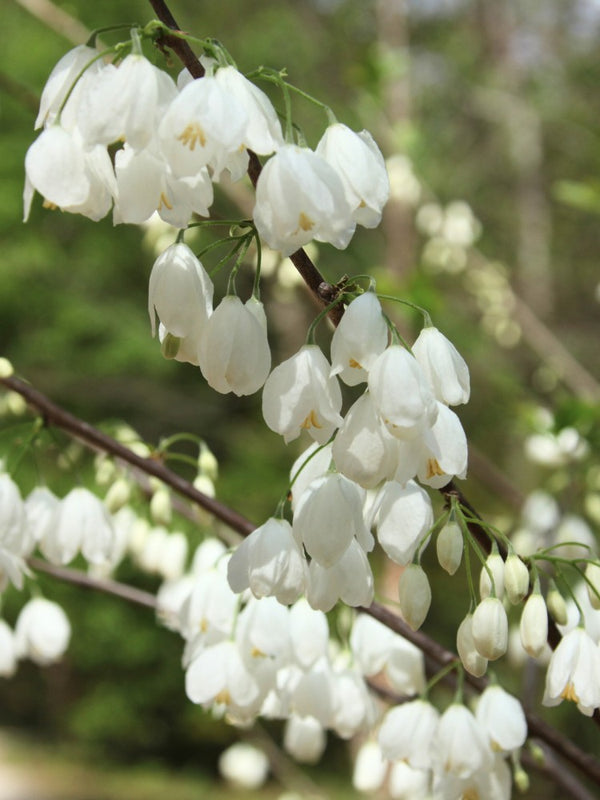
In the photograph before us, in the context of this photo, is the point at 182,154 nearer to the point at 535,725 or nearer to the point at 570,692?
the point at 570,692

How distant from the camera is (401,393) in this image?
0.92 meters

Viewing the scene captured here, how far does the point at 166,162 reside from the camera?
96cm

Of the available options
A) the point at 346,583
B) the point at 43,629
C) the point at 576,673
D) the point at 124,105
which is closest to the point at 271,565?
the point at 346,583

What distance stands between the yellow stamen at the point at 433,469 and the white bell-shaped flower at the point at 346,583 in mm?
156

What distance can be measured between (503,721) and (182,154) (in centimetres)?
88

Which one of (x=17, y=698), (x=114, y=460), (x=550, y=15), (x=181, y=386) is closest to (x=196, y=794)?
(x=17, y=698)

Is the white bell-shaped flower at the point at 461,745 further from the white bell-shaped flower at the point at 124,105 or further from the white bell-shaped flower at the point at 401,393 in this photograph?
the white bell-shaped flower at the point at 124,105

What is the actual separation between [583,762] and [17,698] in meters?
15.3

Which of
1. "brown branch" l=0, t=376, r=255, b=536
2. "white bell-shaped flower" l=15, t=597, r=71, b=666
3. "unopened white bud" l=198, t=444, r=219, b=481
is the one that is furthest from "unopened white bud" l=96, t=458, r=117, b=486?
"white bell-shaped flower" l=15, t=597, r=71, b=666

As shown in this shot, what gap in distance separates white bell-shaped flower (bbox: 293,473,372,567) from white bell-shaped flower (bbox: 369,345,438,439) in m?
0.14

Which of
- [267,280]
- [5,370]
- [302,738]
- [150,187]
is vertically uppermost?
[150,187]

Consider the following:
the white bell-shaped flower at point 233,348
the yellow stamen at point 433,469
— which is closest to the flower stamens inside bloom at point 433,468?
the yellow stamen at point 433,469

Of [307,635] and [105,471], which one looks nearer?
[307,635]

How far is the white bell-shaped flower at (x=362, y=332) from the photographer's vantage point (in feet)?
3.13
